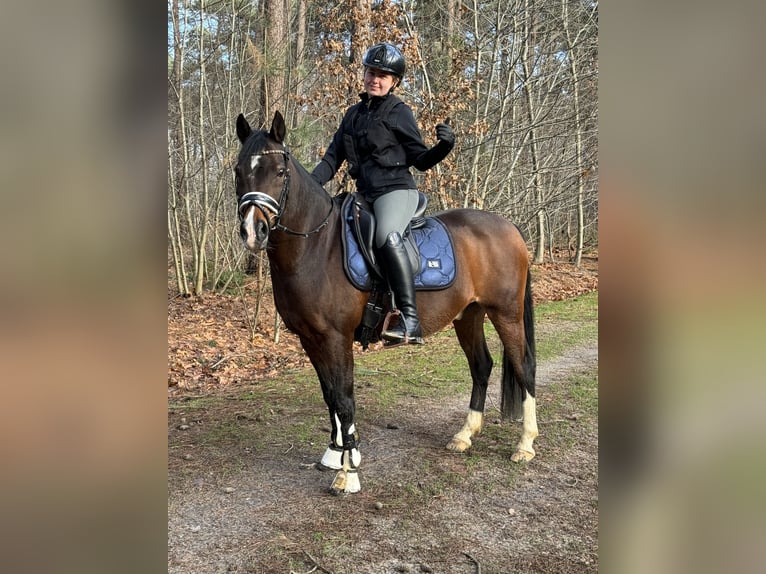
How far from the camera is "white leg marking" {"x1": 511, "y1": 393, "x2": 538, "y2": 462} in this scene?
4.25m

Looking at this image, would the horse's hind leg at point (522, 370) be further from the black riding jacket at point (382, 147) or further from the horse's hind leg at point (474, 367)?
the black riding jacket at point (382, 147)

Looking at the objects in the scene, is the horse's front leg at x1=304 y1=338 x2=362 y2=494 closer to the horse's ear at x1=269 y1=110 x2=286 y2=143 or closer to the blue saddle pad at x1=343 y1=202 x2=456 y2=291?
the blue saddle pad at x1=343 y1=202 x2=456 y2=291

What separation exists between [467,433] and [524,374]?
0.70 metres

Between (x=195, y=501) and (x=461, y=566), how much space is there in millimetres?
1851

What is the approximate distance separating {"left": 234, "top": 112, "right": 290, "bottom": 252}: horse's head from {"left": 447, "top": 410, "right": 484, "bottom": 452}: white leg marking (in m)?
2.42

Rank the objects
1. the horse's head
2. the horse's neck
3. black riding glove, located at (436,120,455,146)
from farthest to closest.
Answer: black riding glove, located at (436,120,455,146), the horse's neck, the horse's head

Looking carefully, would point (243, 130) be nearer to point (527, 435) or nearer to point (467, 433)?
point (467, 433)

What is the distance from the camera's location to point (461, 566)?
289cm

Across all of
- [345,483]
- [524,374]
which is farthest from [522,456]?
[345,483]

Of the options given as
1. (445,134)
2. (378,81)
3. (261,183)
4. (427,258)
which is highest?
(378,81)

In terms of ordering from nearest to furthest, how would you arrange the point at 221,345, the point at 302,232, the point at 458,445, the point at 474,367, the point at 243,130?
the point at 243,130, the point at 302,232, the point at 458,445, the point at 474,367, the point at 221,345

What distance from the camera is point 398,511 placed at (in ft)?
11.4

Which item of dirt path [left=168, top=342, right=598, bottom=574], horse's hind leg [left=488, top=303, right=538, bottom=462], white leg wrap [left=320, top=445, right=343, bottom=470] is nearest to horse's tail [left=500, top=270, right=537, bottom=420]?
horse's hind leg [left=488, top=303, right=538, bottom=462]
